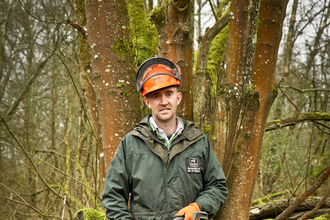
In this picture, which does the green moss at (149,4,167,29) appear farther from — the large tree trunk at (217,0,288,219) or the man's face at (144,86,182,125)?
the man's face at (144,86,182,125)

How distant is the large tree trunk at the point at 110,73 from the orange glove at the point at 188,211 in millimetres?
1158

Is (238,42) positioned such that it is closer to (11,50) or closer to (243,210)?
(243,210)

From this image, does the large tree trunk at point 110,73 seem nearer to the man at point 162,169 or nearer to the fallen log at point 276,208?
the man at point 162,169

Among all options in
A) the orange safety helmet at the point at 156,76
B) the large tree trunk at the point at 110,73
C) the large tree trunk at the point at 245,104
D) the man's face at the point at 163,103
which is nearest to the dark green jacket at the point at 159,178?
the man's face at the point at 163,103

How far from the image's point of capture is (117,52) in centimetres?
301

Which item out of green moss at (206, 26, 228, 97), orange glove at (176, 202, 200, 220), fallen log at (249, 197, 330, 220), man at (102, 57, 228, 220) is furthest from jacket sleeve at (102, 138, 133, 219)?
green moss at (206, 26, 228, 97)

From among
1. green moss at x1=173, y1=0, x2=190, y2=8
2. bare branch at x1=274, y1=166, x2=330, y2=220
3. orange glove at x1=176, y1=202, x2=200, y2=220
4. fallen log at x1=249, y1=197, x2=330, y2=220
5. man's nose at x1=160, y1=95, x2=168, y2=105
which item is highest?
green moss at x1=173, y1=0, x2=190, y2=8

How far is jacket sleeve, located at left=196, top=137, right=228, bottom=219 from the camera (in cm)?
214

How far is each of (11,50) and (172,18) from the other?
7.68m

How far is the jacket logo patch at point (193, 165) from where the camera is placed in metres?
2.19

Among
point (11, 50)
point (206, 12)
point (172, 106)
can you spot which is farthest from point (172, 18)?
point (11, 50)

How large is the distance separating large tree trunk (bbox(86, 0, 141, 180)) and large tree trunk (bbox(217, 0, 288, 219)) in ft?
3.36

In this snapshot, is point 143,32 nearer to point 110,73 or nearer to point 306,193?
point 110,73

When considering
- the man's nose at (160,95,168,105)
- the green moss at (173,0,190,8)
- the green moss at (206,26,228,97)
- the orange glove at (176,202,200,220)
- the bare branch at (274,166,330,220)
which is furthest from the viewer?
the green moss at (206,26,228,97)
